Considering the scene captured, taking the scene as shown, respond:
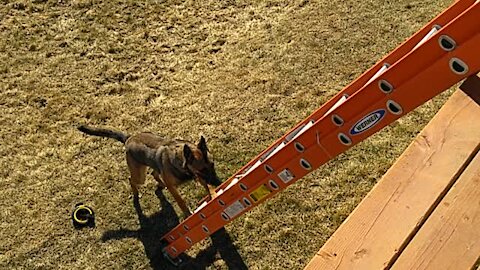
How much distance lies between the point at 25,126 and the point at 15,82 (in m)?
0.93

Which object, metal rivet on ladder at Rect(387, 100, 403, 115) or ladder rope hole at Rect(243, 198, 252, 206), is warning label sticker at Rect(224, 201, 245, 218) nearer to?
→ ladder rope hole at Rect(243, 198, 252, 206)

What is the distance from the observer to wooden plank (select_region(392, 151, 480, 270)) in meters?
2.86

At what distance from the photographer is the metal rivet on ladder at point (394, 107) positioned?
2293mm

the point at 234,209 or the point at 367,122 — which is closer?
the point at 367,122

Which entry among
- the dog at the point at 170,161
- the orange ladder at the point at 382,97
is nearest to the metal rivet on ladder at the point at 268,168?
the orange ladder at the point at 382,97

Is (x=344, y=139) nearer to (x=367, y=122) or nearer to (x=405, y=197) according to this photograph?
(x=367, y=122)

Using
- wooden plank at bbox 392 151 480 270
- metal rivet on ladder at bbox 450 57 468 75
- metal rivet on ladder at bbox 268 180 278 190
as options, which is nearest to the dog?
metal rivet on ladder at bbox 268 180 278 190

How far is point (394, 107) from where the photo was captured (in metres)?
2.31

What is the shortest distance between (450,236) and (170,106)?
4.33m

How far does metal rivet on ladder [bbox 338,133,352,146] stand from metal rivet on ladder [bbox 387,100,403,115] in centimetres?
30

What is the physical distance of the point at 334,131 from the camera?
260 centimetres

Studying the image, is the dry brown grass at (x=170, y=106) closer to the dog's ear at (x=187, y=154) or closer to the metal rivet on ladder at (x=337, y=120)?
the dog's ear at (x=187, y=154)

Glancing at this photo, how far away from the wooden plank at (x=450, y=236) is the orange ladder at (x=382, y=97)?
719mm

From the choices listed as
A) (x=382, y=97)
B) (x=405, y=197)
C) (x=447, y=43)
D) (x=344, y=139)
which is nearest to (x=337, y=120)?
(x=344, y=139)
